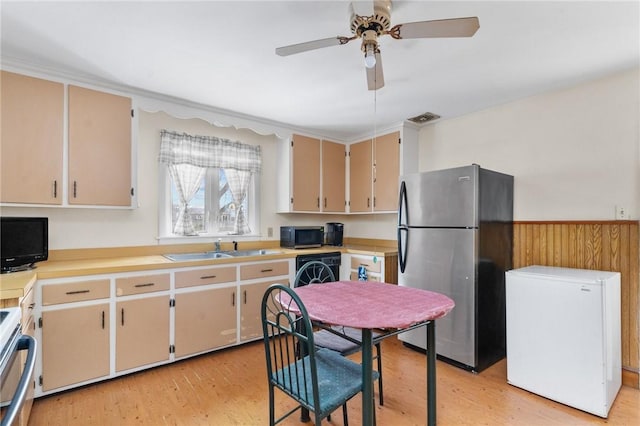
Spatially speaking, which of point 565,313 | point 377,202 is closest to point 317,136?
point 377,202

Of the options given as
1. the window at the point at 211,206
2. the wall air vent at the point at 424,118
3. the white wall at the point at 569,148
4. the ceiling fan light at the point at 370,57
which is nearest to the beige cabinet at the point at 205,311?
the window at the point at 211,206

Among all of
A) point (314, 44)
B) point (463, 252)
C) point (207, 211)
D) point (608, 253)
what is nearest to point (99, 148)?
point (207, 211)

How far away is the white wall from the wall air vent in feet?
1.09

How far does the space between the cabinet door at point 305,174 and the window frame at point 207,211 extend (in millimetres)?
461

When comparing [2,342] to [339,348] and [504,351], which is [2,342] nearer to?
[339,348]

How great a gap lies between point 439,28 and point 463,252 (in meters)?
1.72

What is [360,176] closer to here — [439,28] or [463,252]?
[463,252]

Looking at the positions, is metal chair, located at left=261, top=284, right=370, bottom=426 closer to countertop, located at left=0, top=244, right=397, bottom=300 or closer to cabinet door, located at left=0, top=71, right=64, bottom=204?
countertop, located at left=0, top=244, right=397, bottom=300

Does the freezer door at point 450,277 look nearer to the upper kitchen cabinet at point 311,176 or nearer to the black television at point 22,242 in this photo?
the upper kitchen cabinet at point 311,176

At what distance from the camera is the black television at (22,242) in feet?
6.79

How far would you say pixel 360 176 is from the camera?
4078mm

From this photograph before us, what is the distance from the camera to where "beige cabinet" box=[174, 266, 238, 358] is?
2619 mm

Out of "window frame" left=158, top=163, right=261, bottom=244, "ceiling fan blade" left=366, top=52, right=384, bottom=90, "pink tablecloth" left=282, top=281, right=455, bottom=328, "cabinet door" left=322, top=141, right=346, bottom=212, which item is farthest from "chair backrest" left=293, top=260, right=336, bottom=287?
"ceiling fan blade" left=366, top=52, right=384, bottom=90

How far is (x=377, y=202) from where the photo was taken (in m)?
3.82
